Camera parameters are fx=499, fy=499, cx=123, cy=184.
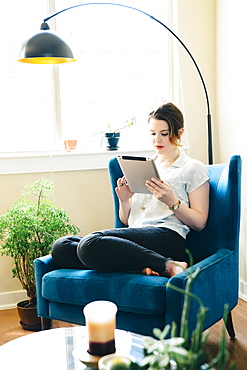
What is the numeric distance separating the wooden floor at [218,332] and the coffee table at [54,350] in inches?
32.6

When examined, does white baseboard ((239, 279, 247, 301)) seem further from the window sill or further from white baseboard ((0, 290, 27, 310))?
white baseboard ((0, 290, 27, 310))

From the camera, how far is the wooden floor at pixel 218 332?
88.3 inches

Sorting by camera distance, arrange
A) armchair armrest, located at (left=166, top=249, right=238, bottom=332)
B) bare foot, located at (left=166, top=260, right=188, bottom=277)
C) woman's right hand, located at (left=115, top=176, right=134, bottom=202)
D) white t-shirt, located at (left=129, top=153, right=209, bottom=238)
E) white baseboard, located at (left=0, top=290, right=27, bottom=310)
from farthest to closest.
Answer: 1. white baseboard, located at (left=0, top=290, right=27, bottom=310)
2. woman's right hand, located at (left=115, top=176, right=134, bottom=202)
3. white t-shirt, located at (left=129, top=153, right=209, bottom=238)
4. bare foot, located at (left=166, top=260, right=188, bottom=277)
5. armchair armrest, located at (left=166, top=249, right=238, bottom=332)

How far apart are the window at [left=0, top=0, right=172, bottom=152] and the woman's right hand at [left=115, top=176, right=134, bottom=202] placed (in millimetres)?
779

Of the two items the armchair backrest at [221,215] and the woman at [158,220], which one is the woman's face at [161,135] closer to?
the woman at [158,220]

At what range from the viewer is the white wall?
2.91m

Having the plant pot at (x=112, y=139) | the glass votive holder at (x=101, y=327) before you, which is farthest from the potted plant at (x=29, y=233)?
the glass votive holder at (x=101, y=327)

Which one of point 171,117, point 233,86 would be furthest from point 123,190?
point 233,86

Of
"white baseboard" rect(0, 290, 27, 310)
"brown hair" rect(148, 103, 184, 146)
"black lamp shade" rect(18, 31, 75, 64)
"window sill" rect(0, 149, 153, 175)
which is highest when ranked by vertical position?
"black lamp shade" rect(18, 31, 75, 64)

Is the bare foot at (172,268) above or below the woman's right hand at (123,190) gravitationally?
below

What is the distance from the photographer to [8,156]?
2984 mm

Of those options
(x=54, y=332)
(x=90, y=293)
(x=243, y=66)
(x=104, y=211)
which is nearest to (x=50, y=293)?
(x=90, y=293)

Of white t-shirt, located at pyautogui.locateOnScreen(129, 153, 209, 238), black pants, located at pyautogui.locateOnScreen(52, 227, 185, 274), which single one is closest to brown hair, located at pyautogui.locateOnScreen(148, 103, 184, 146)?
white t-shirt, located at pyautogui.locateOnScreen(129, 153, 209, 238)

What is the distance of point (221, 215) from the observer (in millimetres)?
2299
